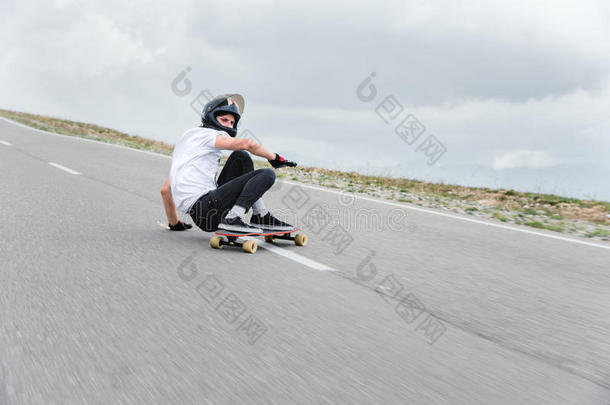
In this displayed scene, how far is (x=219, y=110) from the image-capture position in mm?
4844

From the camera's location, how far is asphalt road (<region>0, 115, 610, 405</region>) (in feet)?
7.39

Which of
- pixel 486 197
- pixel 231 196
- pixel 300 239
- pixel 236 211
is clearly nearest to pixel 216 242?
pixel 236 211

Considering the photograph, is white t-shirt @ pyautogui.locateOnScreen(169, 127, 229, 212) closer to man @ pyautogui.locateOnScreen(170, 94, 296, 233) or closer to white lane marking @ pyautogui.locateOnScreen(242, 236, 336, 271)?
man @ pyautogui.locateOnScreen(170, 94, 296, 233)

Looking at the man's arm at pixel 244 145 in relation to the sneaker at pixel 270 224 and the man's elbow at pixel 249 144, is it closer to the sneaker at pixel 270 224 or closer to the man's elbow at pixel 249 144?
the man's elbow at pixel 249 144

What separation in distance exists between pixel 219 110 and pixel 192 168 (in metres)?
0.60

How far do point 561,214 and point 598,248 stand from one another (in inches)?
123

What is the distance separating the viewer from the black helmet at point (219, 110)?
485 centimetres

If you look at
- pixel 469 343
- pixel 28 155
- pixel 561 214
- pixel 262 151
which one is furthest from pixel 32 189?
pixel 561 214

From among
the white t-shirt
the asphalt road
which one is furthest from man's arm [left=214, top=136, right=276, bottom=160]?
the asphalt road

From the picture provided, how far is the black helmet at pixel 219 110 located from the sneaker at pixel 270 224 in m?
0.91

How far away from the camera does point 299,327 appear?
2963mm

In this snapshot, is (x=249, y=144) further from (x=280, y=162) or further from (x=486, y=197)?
(x=486, y=197)

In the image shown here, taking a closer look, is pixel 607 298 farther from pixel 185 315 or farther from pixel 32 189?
pixel 32 189

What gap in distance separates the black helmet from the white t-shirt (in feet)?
0.29
